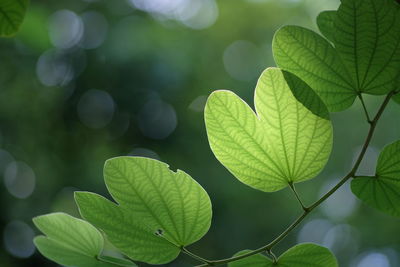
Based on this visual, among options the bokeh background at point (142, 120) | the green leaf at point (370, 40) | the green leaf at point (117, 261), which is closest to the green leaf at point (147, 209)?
the green leaf at point (117, 261)

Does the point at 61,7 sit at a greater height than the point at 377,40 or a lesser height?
greater

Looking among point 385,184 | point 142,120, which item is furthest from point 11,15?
point 142,120

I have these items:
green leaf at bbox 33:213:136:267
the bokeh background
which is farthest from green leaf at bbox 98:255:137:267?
Result: the bokeh background

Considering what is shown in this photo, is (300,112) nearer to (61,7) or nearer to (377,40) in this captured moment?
(377,40)

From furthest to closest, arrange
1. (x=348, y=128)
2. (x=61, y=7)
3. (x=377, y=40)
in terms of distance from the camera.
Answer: (x=61, y=7) < (x=348, y=128) < (x=377, y=40)

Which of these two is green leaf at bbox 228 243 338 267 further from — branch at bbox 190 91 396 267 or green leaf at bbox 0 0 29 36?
green leaf at bbox 0 0 29 36

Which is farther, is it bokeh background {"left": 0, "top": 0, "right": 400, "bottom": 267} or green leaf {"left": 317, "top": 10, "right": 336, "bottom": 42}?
bokeh background {"left": 0, "top": 0, "right": 400, "bottom": 267}

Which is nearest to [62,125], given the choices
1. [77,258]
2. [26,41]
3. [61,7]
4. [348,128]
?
[26,41]
